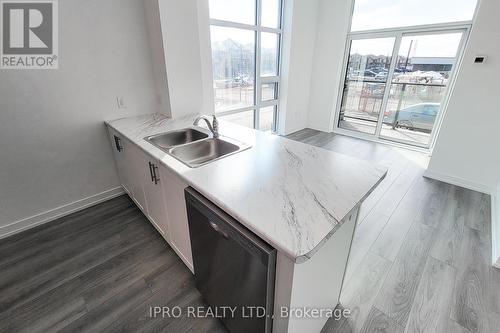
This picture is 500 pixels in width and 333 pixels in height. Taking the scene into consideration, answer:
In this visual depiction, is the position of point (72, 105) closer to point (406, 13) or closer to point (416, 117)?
point (406, 13)

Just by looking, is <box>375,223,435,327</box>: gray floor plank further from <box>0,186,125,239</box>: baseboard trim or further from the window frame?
<box>0,186,125,239</box>: baseboard trim

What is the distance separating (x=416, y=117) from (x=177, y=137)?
4149 mm

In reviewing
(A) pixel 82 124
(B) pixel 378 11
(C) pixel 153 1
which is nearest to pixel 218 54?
(C) pixel 153 1

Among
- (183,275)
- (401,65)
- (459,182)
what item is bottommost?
(183,275)

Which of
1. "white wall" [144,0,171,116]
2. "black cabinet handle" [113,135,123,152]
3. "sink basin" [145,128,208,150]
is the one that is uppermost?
"white wall" [144,0,171,116]

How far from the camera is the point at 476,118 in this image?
2617 mm

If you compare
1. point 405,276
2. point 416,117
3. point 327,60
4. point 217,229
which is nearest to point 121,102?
point 217,229

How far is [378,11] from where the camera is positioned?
12.6 feet

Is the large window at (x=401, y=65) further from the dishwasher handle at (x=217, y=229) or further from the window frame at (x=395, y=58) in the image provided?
the dishwasher handle at (x=217, y=229)

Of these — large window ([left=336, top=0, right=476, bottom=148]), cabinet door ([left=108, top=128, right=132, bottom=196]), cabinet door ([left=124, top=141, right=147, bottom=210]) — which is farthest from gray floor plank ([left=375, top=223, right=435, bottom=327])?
large window ([left=336, top=0, right=476, bottom=148])

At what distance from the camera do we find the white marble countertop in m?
0.81

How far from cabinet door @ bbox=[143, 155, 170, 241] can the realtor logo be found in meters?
1.25

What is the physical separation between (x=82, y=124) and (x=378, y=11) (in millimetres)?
4720

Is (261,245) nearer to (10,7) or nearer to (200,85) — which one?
(200,85)
